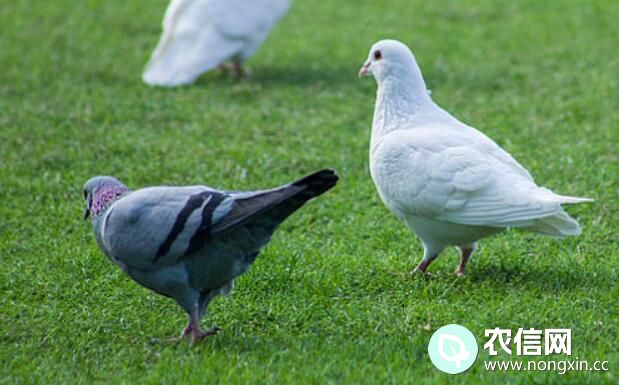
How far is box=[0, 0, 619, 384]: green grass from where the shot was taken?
4.71 meters

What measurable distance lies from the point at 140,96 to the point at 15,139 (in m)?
1.43

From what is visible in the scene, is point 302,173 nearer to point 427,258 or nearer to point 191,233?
point 427,258

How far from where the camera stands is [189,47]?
9672mm

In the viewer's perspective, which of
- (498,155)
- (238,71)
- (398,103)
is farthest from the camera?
(238,71)

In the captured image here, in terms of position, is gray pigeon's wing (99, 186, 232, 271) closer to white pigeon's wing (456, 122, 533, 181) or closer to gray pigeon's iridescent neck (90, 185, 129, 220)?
gray pigeon's iridescent neck (90, 185, 129, 220)

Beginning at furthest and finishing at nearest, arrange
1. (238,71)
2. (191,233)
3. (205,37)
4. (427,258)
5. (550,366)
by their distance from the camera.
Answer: (238,71)
(205,37)
(427,258)
(191,233)
(550,366)

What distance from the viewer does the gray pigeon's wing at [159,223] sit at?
454 centimetres

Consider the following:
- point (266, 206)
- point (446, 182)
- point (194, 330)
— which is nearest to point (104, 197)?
point (194, 330)

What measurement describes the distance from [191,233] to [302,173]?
2909 millimetres

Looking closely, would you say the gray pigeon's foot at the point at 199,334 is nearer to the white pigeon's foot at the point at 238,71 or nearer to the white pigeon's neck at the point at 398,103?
the white pigeon's neck at the point at 398,103

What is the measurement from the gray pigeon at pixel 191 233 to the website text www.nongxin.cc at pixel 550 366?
103cm

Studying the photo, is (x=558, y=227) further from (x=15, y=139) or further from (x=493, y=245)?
(x=15, y=139)

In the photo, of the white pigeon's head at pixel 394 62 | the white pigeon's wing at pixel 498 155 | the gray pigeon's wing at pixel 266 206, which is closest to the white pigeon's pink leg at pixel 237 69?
the white pigeon's head at pixel 394 62

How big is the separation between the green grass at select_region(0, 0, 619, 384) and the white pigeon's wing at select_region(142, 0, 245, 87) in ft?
0.69
